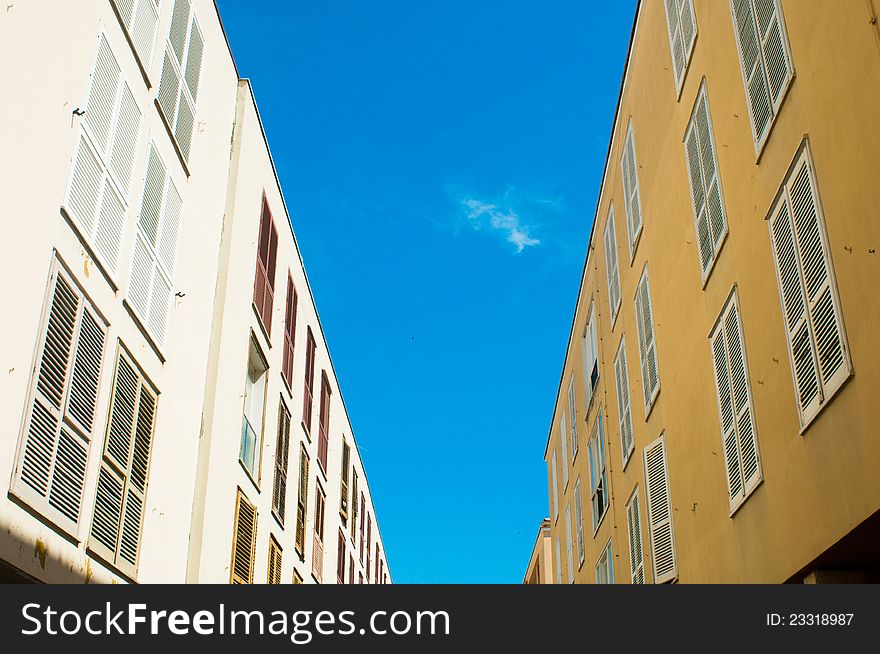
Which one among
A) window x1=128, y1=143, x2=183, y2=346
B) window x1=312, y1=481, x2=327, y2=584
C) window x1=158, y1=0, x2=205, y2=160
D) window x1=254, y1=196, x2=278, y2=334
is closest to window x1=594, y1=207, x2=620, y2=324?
window x1=254, y1=196, x2=278, y2=334

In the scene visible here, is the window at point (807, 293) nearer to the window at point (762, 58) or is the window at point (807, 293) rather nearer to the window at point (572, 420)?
the window at point (762, 58)

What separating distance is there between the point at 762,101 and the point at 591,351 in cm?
1367

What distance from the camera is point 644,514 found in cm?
1734

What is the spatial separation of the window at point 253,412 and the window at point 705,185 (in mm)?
8701

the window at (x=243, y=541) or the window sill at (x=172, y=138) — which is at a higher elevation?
the window sill at (x=172, y=138)

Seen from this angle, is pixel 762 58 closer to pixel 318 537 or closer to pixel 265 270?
pixel 265 270

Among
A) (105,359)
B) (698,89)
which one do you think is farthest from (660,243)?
(105,359)

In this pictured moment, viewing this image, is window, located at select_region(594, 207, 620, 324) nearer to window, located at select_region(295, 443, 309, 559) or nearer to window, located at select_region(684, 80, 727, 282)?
window, located at select_region(684, 80, 727, 282)

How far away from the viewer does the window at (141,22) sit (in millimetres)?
12312

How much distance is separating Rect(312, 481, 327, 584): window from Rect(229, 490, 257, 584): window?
7.36 metres

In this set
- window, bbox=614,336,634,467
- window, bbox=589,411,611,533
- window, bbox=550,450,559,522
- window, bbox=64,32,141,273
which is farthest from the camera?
window, bbox=550,450,559,522

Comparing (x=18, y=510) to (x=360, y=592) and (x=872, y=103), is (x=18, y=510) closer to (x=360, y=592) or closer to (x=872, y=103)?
(x=360, y=592)

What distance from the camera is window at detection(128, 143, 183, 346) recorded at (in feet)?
41.6

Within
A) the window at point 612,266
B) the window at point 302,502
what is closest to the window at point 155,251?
the window at point 612,266
